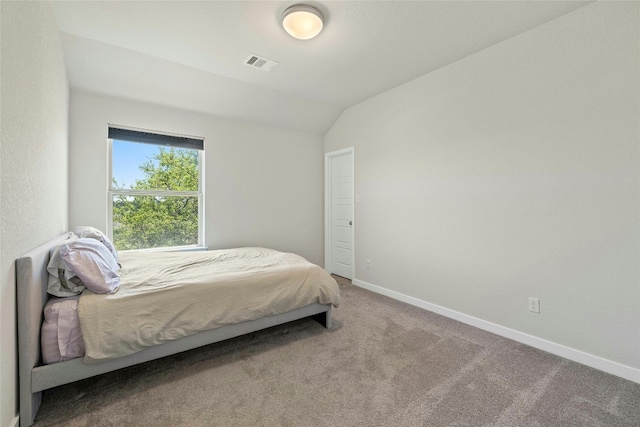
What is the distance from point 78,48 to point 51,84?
81cm

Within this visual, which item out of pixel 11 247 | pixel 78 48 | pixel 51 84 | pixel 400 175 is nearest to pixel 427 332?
pixel 400 175

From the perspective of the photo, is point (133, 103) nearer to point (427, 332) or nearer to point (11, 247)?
point (11, 247)

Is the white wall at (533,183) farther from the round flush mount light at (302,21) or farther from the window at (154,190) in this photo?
the window at (154,190)

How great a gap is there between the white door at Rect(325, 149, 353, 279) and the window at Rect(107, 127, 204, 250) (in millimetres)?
2022

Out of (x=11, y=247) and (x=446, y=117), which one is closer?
(x=11, y=247)

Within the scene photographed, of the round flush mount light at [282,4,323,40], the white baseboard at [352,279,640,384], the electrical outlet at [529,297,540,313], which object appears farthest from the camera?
the electrical outlet at [529,297,540,313]

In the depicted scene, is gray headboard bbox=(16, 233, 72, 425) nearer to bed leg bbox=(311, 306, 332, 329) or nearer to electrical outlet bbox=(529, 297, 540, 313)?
bed leg bbox=(311, 306, 332, 329)

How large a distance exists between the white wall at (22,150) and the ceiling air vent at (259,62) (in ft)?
4.79

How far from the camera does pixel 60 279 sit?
1.63m

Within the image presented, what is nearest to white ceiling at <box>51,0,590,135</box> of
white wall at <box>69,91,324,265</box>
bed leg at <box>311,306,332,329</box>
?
white wall at <box>69,91,324,265</box>

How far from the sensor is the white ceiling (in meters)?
2.02

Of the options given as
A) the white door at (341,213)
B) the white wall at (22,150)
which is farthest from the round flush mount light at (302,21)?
the white door at (341,213)

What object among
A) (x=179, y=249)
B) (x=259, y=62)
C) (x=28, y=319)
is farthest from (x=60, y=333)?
(x=259, y=62)

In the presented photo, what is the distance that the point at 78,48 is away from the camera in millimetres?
2438
